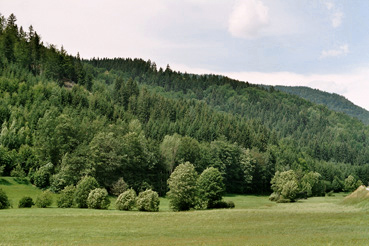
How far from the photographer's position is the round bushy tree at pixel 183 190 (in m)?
73.7

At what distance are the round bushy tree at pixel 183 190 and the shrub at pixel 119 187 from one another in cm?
2249

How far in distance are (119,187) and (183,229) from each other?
2044 inches

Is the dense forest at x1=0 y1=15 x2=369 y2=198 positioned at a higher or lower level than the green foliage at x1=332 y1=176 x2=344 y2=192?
higher

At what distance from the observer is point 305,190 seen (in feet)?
412

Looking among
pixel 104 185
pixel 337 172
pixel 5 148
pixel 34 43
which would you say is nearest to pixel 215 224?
pixel 104 185

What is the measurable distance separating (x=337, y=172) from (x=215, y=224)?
15733cm

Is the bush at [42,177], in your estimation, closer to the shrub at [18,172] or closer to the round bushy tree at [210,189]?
the shrub at [18,172]

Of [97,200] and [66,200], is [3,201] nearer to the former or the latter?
[66,200]

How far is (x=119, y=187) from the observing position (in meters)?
93.8

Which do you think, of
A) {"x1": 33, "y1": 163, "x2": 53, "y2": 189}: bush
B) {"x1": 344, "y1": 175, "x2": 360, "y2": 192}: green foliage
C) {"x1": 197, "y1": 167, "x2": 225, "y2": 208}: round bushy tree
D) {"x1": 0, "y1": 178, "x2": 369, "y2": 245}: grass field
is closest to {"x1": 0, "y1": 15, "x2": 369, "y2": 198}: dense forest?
{"x1": 33, "y1": 163, "x2": 53, "y2": 189}: bush

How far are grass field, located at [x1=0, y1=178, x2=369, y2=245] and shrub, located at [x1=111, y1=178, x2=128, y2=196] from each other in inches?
1484

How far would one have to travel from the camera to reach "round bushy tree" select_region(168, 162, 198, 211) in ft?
242

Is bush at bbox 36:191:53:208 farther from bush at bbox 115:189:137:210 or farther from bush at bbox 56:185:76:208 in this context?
bush at bbox 115:189:137:210

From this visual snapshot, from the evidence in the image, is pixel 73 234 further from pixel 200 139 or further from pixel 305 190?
pixel 200 139
